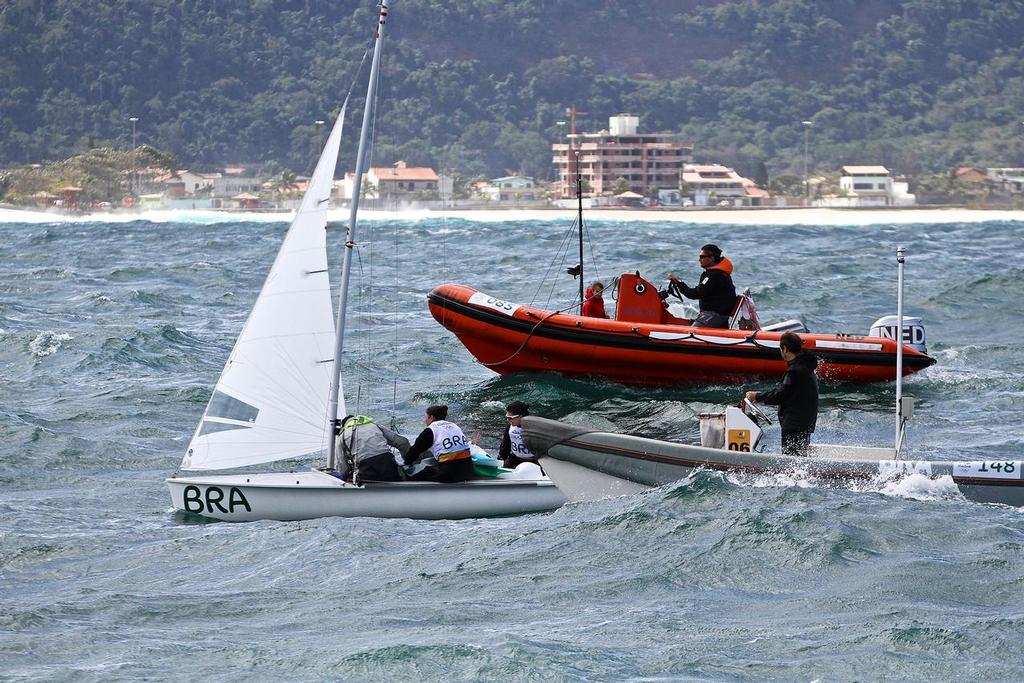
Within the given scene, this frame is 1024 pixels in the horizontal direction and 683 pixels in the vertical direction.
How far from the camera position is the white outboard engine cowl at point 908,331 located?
1639 centimetres

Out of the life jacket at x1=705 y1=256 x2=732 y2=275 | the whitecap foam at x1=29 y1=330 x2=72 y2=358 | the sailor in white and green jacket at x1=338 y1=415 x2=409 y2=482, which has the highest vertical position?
the life jacket at x1=705 y1=256 x2=732 y2=275

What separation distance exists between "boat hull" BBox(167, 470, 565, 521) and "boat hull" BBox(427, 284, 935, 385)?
5623 millimetres

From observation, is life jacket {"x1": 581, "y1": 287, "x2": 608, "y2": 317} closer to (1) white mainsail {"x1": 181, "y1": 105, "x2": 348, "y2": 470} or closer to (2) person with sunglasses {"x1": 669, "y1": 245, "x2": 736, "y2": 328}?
(2) person with sunglasses {"x1": 669, "y1": 245, "x2": 736, "y2": 328}

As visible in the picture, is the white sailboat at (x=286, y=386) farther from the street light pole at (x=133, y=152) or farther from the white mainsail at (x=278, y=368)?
the street light pole at (x=133, y=152)

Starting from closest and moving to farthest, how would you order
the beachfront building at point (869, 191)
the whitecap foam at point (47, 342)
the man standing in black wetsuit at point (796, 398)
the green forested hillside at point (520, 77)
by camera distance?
the man standing in black wetsuit at point (796, 398)
the whitecap foam at point (47, 342)
the beachfront building at point (869, 191)
the green forested hillside at point (520, 77)

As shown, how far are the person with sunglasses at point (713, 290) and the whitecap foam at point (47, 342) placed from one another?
857 centimetres

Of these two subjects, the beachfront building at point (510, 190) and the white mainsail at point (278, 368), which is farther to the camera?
the beachfront building at point (510, 190)

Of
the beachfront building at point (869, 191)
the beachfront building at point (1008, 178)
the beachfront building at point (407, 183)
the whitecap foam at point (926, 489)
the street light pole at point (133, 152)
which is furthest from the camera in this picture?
the beachfront building at point (1008, 178)

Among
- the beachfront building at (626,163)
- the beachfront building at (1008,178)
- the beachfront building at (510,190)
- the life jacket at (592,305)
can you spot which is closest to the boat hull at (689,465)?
the life jacket at (592,305)

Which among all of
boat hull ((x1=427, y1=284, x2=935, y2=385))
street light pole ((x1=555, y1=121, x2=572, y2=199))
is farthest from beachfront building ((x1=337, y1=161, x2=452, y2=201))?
boat hull ((x1=427, y1=284, x2=935, y2=385))

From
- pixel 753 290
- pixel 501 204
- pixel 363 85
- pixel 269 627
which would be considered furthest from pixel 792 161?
pixel 269 627

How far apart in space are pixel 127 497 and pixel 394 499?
2.45 metres

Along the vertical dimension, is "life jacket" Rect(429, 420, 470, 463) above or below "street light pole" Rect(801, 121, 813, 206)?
below

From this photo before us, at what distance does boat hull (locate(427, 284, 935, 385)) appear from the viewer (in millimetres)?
→ 15703
